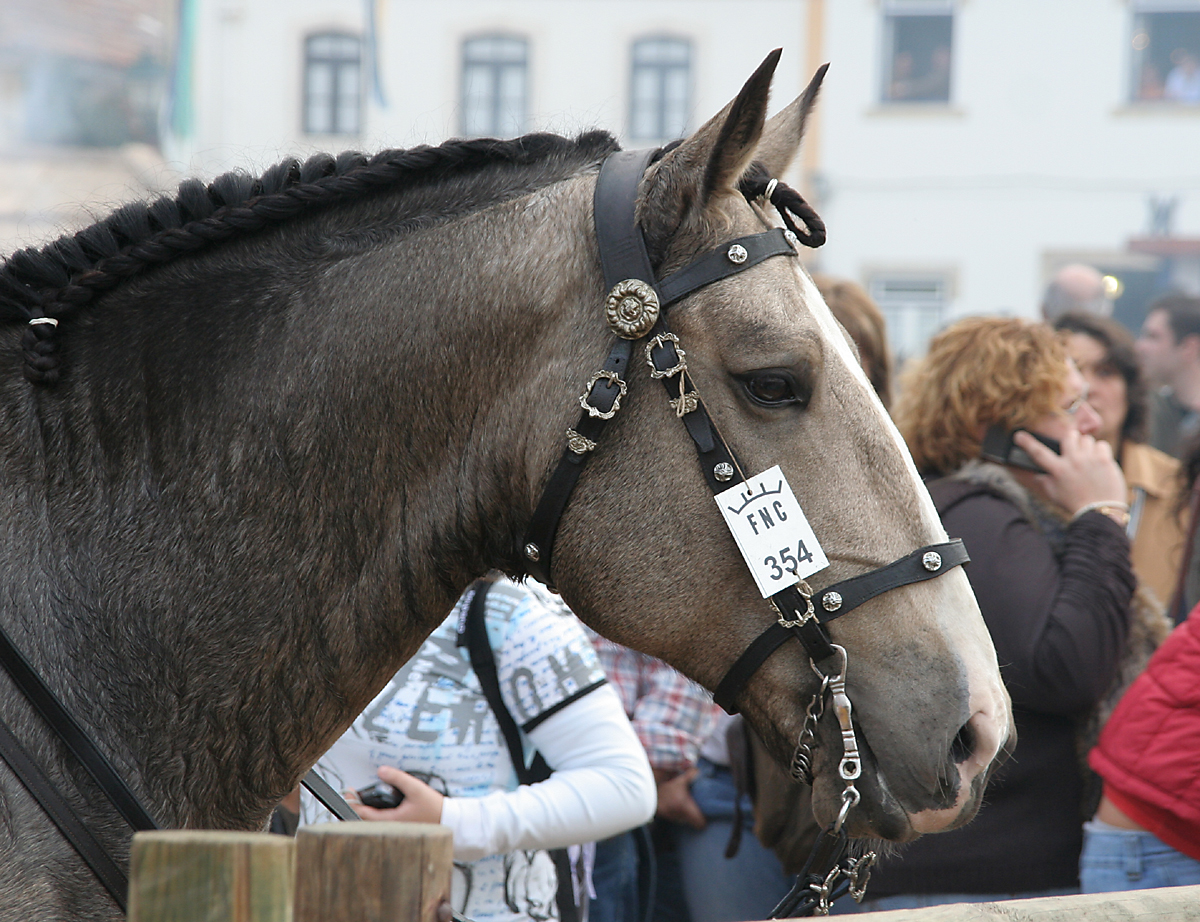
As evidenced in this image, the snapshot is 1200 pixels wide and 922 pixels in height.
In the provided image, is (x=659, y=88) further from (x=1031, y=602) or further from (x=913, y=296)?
(x=1031, y=602)

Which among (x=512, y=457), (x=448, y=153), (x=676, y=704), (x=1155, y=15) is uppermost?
(x=1155, y=15)

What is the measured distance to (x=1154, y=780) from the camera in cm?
258

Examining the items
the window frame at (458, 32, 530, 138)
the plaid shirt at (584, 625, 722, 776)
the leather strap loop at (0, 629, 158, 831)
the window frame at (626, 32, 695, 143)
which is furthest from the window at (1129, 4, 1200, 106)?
the leather strap loop at (0, 629, 158, 831)

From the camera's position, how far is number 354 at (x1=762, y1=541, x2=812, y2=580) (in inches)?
64.0

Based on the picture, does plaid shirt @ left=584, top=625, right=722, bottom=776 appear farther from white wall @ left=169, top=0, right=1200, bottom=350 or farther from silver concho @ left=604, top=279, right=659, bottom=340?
white wall @ left=169, top=0, right=1200, bottom=350

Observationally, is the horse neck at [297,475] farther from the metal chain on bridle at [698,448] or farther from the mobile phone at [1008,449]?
the mobile phone at [1008,449]

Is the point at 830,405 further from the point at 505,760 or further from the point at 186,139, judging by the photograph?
the point at 186,139

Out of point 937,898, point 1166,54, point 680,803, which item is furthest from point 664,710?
point 1166,54

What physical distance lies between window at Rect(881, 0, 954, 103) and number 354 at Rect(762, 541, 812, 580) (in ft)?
53.9

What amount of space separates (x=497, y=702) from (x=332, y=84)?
16260 mm

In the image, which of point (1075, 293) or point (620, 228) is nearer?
point (620, 228)

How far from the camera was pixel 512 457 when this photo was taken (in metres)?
1.72

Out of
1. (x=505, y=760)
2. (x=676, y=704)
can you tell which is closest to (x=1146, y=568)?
(x=676, y=704)

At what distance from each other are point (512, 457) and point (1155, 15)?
17320 mm
